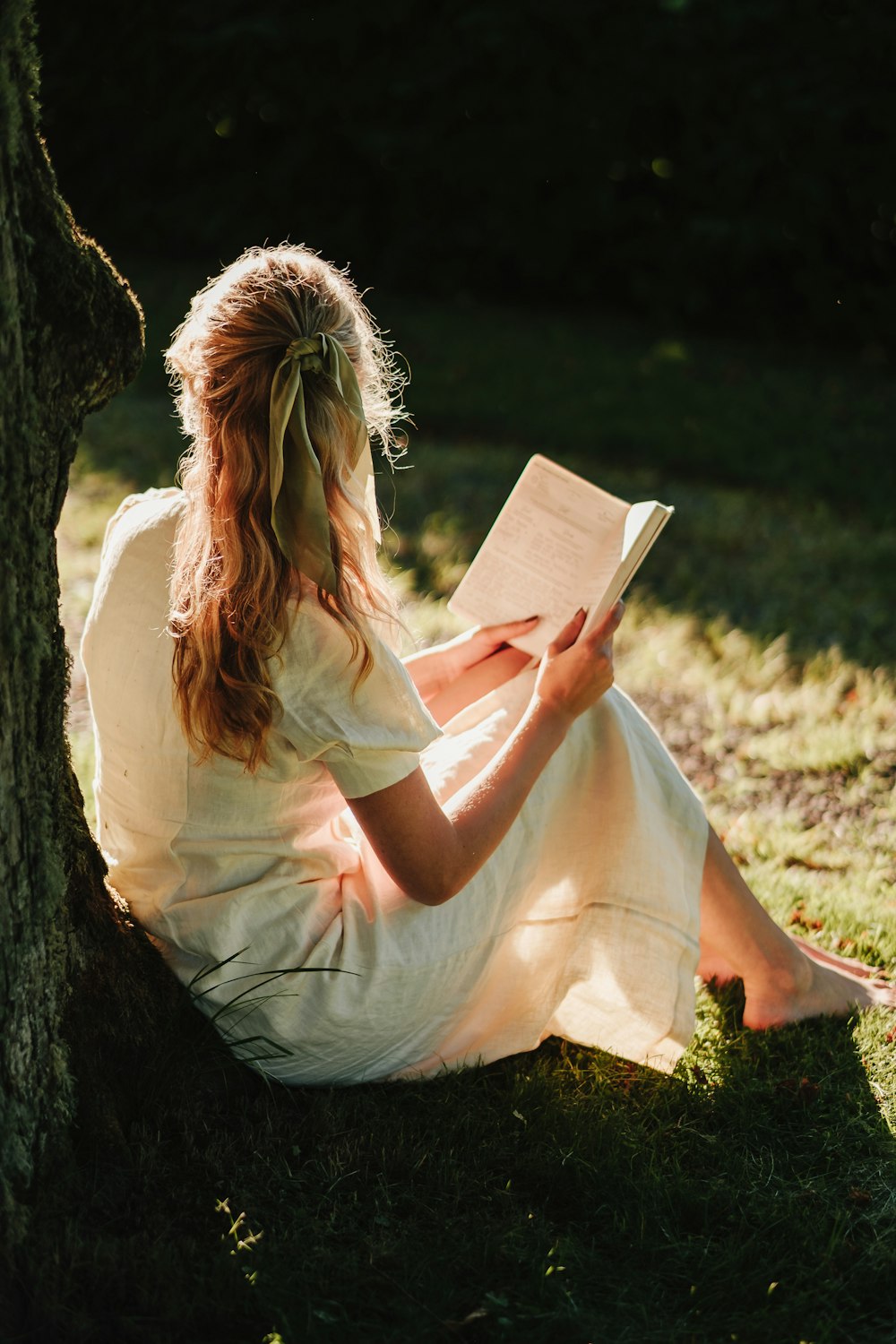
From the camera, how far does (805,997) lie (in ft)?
8.16

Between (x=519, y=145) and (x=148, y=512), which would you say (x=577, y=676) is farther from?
(x=519, y=145)

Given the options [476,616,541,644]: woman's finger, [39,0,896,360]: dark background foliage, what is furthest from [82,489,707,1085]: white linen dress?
[39,0,896,360]: dark background foliage

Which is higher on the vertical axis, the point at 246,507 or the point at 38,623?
the point at 246,507

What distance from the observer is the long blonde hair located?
1762 millimetres

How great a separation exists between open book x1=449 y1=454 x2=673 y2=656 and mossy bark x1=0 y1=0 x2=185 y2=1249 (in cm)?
74

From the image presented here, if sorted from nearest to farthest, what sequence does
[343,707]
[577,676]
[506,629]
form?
[343,707], [577,676], [506,629]

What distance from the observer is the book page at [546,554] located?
2258 mm

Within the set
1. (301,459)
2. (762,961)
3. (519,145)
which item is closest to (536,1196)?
(762,961)

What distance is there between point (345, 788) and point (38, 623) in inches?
18.5

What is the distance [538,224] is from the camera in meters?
8.23

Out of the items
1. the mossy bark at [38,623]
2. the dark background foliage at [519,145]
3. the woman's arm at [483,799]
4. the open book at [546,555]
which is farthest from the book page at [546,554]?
the dark background foliage at [519,145]

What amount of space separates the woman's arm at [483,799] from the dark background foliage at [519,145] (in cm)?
602

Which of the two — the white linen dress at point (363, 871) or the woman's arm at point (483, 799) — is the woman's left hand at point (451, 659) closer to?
the white linen dress at point (363, 871)

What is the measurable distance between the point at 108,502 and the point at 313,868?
3.64 meters
